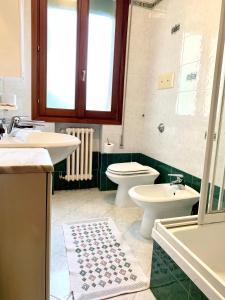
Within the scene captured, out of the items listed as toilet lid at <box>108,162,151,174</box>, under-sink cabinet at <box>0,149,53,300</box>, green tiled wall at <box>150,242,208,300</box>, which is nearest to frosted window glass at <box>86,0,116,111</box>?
toilet lid at <box>108,162,151,174</box>

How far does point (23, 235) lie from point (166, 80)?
2075mm

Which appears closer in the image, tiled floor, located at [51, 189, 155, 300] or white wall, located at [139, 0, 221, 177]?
tiled floor, located at [51, 189, 155, 300]

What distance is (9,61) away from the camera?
1901mm

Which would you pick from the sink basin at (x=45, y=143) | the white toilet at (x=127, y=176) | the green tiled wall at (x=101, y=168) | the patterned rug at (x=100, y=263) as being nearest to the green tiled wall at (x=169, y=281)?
the patterned rug at (x=100, y=263)

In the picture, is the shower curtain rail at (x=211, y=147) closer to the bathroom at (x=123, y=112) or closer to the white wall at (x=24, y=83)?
the bathroom at (x=123, y=112)

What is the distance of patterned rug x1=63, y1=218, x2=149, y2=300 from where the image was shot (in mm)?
1303

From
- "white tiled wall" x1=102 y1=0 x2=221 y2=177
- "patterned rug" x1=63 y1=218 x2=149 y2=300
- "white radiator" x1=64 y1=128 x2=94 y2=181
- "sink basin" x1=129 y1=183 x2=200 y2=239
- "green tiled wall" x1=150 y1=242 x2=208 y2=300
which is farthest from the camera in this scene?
"white radiator" x1=64 y1=128 x2=94 y2=181

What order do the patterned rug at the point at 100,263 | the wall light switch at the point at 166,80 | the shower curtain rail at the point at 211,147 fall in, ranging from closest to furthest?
the shower curtain rail at the point at 211,147 → the patterned rug at the point at 100,263 → the wall light switch at the point at 166,80

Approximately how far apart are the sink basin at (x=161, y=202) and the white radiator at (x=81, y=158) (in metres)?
0.97

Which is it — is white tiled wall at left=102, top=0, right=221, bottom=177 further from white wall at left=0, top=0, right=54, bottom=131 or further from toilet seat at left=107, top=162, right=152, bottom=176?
white wall at left=0, top=0, right=54, bottom=131

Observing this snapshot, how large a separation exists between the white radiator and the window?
0.16 m

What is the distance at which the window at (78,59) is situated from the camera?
238 centimetres

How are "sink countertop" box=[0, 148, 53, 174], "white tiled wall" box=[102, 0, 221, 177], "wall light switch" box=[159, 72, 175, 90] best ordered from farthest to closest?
"wall light switch" box=[159, 72, 175, 90] < "white tiled wall" box=[102, 0, 221, 177] < "sink countertop" box=[0, 148, 53, 174]

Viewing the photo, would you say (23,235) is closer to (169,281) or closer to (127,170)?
(169,281)
